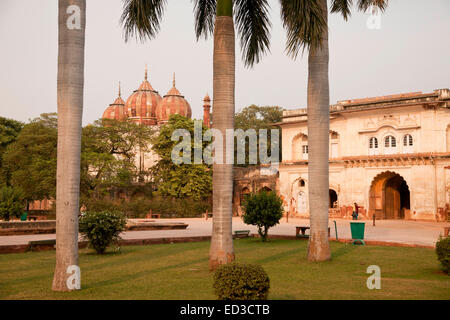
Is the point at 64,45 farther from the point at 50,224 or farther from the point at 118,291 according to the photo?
the point at 50,224

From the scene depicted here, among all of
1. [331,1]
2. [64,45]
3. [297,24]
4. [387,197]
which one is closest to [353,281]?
[297,24]

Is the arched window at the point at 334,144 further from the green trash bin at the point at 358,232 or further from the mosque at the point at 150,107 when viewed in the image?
→ the green trash bin at the point at 358,232

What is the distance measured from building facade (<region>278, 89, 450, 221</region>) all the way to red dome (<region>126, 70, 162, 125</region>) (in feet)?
61.6

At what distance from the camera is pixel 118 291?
7469 mm

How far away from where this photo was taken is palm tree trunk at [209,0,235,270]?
9242 millimetres

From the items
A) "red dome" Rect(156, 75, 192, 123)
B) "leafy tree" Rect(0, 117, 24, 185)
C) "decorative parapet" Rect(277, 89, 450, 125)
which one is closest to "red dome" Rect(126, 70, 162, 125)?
"red dome" Rect(156, 75, 192, 123)

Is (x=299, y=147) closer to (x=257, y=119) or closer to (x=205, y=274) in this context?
(x=257, y=119)

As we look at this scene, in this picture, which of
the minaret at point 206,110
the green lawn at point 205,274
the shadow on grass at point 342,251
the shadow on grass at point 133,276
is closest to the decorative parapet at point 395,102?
the minaret at point 206,110

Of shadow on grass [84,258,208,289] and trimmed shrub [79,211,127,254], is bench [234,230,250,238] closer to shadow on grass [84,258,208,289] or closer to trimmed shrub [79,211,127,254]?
trimmed shrub [79,211,127,254]

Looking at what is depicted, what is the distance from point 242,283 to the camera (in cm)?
552

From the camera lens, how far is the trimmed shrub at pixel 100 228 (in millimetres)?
12766

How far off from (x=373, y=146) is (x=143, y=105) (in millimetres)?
28023

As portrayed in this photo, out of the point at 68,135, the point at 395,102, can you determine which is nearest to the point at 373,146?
the point at 395,102
